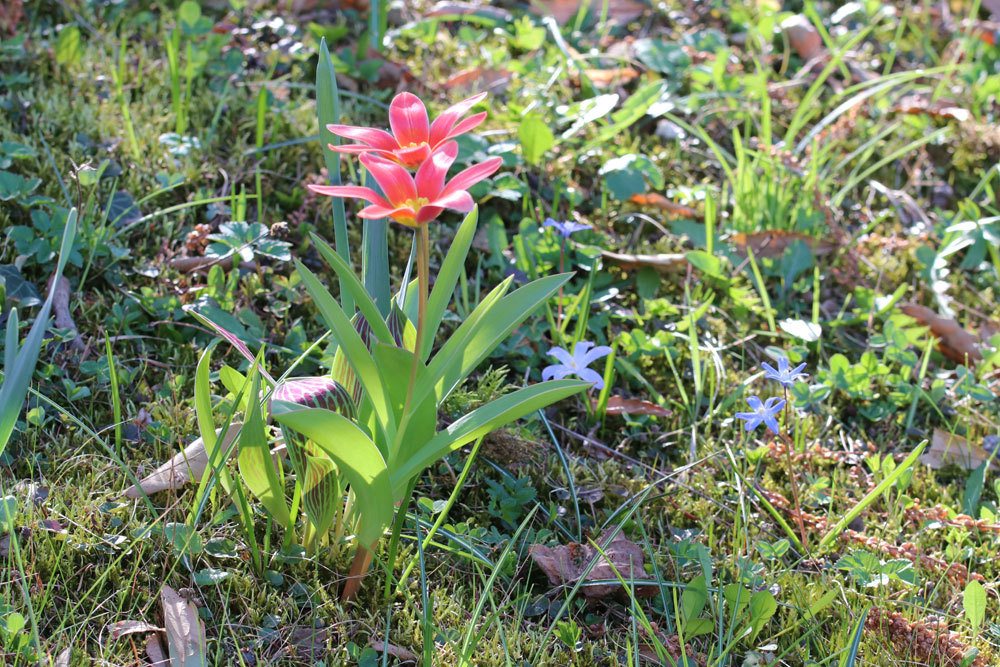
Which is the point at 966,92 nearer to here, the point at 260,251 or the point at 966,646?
the point at 966,646

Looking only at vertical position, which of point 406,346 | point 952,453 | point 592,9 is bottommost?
point 952,453

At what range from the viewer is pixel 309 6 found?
2781 mm

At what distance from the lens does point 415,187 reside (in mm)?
1043

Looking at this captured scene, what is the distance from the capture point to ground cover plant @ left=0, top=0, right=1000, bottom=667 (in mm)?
1268

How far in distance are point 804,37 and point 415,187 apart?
2406 mm

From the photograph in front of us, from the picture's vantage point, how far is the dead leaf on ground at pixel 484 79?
2.64 m

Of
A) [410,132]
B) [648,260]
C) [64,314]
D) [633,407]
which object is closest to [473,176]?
[410,132]


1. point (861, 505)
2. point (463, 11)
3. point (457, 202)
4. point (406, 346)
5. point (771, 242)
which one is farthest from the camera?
point (463, 11)

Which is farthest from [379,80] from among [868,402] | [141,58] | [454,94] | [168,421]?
[868,402]

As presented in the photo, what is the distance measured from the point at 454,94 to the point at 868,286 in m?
1.21

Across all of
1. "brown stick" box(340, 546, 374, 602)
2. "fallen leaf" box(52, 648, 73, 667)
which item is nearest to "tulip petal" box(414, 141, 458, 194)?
"brown stick" box(340, 546, 374, 602)

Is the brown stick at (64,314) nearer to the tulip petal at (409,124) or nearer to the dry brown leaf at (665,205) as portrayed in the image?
the tulip petal at (409,124)

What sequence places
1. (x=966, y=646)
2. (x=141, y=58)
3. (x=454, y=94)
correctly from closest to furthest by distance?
(x=966, y=646) < (x=141, y=58) < (x=454, y=94)

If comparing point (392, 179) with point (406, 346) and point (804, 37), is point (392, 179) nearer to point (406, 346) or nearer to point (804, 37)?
point (406, 346)
